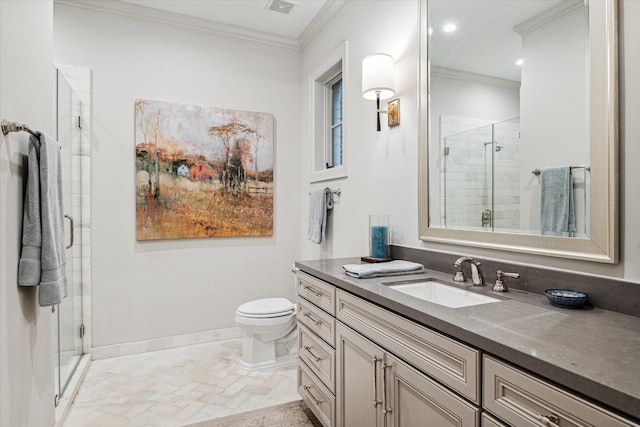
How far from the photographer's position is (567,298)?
3.68 feet

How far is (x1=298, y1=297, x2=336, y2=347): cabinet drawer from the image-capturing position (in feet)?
5.55

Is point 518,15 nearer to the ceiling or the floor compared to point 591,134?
nearer to the ceiling

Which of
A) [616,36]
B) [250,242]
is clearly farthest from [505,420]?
[250,242]

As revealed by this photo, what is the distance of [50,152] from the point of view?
4.93 ft

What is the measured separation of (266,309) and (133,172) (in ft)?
5.15

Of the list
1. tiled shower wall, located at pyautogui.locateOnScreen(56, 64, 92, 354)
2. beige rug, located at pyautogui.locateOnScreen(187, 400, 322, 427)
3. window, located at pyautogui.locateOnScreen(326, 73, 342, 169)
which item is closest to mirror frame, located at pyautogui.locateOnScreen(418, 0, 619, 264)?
beige rug, located at pyautogui.locateOnScreen(187, 400, 322, 427)

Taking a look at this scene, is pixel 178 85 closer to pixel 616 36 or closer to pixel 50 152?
pixel 50 152

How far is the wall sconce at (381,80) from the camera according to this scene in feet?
6.68

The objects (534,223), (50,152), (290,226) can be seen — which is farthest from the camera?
(290,226)

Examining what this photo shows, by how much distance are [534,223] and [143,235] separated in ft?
9.13

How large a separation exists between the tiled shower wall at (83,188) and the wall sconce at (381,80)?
2184 millimetres

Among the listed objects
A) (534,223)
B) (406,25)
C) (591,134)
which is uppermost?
(406,25)

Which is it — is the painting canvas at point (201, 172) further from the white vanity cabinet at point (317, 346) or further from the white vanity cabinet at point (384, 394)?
the white vanity cabinet at point (384, 394)

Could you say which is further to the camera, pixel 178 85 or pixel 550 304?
pixel 178 85
